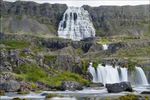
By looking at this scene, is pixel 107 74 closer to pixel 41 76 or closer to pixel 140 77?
pixel 140 77

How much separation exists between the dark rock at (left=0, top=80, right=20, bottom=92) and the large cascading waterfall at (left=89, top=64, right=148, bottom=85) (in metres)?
41.3

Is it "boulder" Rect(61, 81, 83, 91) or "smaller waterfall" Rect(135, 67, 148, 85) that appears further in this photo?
"smaller waterfall" Rect(135, 67, 148, 85)

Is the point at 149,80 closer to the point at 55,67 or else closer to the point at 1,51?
the point at 55,67

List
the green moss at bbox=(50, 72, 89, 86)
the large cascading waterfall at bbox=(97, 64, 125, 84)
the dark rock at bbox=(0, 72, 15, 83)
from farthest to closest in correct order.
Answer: the large cascading waterfall at bbox=(97, 64, 125, 84), the green moss at bbox=(50, 72, 89, 86), the dark rock at bbox=(0, 72, 15, 83)

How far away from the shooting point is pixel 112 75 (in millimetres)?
181500

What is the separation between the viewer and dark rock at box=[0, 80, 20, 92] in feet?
471

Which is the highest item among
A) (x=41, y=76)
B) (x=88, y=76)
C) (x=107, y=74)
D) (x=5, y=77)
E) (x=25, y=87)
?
(x=5, y=77)

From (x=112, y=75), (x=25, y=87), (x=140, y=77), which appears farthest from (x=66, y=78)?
(x=140, y=77)

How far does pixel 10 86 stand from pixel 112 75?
5043 centimetres

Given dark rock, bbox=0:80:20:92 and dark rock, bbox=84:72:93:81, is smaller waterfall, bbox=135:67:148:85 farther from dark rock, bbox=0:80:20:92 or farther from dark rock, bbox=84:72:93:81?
dark rock, bbox=0:80:20:92

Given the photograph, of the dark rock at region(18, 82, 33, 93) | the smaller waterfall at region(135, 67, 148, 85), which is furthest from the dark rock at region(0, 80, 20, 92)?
the smaller waterfall at region(135, 67, 148, 85)

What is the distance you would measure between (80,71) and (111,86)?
4671 centimetres

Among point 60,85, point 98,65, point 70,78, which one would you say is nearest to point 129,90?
point 60,85

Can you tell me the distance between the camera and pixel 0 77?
152 meters
